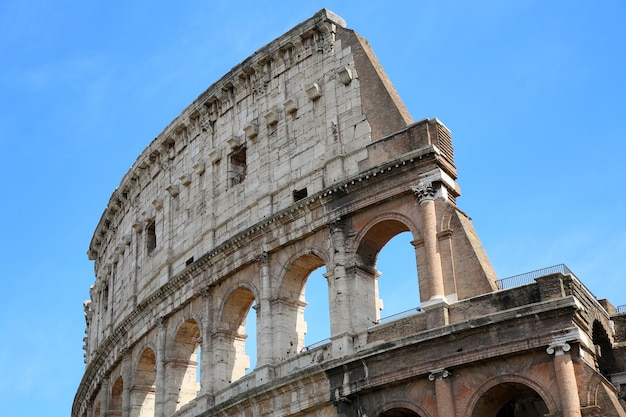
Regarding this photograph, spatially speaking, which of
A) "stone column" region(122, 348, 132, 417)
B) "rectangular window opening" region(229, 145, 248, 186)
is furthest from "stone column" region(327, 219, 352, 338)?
"stone column" region(122, 348, 132, 417)

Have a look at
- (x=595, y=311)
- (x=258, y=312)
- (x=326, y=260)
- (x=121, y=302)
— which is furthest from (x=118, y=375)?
Answer: (x=595, y=311)

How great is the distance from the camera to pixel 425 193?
22.2m

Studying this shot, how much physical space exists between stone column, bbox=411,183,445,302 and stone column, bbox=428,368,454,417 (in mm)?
1629

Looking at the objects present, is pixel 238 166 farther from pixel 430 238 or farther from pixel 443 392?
pixel 443 392

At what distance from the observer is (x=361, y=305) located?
22.8 meters

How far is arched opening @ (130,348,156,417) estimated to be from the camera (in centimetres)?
2911

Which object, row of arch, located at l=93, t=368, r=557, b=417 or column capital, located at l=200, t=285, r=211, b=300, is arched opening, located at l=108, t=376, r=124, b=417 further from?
row of arch, located at l=93, t=368, r=557, b=417

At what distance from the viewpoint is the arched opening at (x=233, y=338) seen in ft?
83.8

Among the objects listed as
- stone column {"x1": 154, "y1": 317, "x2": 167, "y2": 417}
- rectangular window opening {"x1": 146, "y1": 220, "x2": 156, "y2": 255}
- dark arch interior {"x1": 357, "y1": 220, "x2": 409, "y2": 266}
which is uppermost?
rectangular window opening {"x1": 146, "y1": 220, "x2": 156, "y2": 255}

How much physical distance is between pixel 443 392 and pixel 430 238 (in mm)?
3431

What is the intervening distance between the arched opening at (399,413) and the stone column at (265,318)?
359 centimetres

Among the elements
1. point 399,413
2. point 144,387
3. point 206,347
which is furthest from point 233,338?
point 399,413

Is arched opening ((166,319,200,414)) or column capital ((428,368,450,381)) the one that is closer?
column capital ((428,368,450,381))

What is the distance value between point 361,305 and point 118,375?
11128 millimetres
